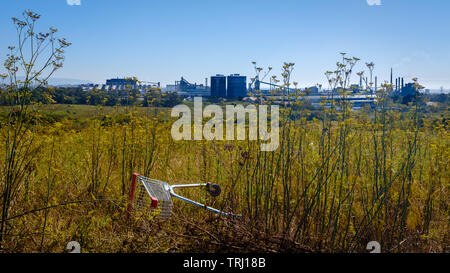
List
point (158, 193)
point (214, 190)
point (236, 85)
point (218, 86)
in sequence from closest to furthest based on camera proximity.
Answer: point (214, 190) < point (158, 193) < point (236, 85) < point (218, 86)

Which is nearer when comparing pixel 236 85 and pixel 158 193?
pixel 158 193

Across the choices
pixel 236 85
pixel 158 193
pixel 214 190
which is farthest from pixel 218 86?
pixel 214 190

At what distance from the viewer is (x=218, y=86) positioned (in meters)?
5.83

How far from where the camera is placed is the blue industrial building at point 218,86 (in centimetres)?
568

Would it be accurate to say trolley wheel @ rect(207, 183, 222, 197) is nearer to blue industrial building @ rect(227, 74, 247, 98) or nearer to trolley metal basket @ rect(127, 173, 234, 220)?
trolley metal basket @ rect(127, 173, 234, 220)

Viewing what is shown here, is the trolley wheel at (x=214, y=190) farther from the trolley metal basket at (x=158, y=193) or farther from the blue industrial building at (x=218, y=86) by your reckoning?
the blue industrial building at (x=218, y=86)

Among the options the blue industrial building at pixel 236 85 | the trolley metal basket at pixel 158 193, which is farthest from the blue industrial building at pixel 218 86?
the trolley metal basket at pixel 158 193

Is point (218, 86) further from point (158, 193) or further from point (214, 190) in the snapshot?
point (214, 190)

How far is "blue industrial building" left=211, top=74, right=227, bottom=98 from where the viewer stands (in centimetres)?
568

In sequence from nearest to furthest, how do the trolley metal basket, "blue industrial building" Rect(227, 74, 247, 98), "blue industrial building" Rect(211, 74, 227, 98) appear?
the trolley metal basket
"blue industrial building" Rect(227, 74, 247, 98)
"blue industrial building" Rect(211, 74, 227, 98)

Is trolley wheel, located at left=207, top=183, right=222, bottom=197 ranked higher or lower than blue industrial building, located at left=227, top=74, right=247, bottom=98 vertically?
lower

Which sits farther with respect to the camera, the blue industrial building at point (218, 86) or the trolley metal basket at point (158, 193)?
the blue industrial building at point (218, 86)

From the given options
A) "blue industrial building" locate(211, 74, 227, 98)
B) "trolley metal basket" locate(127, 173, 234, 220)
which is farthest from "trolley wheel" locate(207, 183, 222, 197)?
"blue industrial building" locate(211, 74, 227, 98)

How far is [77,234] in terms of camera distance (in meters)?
2.22
